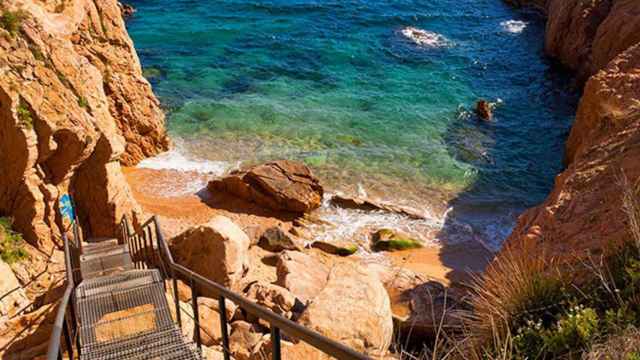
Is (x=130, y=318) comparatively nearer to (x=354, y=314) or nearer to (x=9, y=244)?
(x=354, y=314)

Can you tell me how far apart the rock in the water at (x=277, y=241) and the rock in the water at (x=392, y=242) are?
249 cm

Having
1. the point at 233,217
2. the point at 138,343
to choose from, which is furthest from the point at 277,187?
the point at 138,343

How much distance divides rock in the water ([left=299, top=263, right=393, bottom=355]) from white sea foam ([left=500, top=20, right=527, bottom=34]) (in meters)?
33.7

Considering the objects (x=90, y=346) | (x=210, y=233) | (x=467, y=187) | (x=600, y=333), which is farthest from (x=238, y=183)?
(x=600, y=333)

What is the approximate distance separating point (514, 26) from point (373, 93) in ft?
54.0

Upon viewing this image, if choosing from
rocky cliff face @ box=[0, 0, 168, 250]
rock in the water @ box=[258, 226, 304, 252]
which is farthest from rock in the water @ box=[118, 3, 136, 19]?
rock in the water @ box=[258, 226, 304, 252]

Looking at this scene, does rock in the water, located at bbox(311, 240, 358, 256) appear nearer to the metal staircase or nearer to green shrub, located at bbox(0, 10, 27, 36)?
the metal staircase

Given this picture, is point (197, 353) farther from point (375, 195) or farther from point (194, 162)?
point (194, 162)

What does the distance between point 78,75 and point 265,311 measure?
11109 millimetres

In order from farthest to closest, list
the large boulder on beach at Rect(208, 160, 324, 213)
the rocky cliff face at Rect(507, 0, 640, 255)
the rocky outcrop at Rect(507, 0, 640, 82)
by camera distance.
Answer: the rocky outcrop at Rect(507, 0, 640, 82), the large boulder on beach at Rect(208, 160, 324, 213), the rocky cliff face at Rect(507, 0, 640, 255)

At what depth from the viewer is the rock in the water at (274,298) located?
10.4 meters

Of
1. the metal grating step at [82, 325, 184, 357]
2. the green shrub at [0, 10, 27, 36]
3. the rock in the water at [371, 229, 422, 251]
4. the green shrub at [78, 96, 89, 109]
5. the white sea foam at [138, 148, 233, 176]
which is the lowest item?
the rock in the water at [371, 229, 422, 251]

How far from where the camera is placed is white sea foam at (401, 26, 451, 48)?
3638 cm

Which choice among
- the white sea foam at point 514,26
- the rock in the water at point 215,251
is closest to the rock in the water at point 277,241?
the rock in the water at point 215,251
